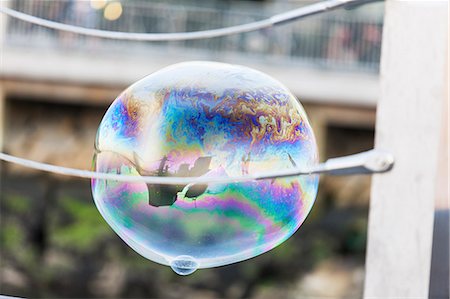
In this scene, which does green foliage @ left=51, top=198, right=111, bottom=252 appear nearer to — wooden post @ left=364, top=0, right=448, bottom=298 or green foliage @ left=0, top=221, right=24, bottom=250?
green foliage @ left=0, top=221, right=24, bottom=250

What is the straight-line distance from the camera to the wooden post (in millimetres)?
1285

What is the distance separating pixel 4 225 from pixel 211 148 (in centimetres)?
686

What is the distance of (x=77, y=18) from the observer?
7.48 meters

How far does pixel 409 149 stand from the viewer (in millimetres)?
1285

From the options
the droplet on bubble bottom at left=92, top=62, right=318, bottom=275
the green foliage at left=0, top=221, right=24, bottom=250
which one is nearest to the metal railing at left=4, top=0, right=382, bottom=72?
the green foliage at left=0, top=221, right=24, bottom=250

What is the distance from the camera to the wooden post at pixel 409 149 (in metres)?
1.29

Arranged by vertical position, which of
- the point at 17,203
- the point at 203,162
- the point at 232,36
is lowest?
the point at 17,203

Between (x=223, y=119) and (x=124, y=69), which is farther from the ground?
(x=124, y=69)

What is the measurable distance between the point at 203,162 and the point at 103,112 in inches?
257

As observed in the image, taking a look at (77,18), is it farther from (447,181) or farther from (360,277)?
(447,181)

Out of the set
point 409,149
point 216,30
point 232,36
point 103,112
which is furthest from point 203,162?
point 103,112

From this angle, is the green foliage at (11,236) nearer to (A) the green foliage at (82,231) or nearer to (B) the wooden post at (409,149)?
(A) the green foliage at (82,231)

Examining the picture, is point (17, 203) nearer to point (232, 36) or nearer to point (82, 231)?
point (82, 231)

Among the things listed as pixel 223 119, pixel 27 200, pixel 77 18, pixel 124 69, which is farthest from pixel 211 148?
pixel 27 200
